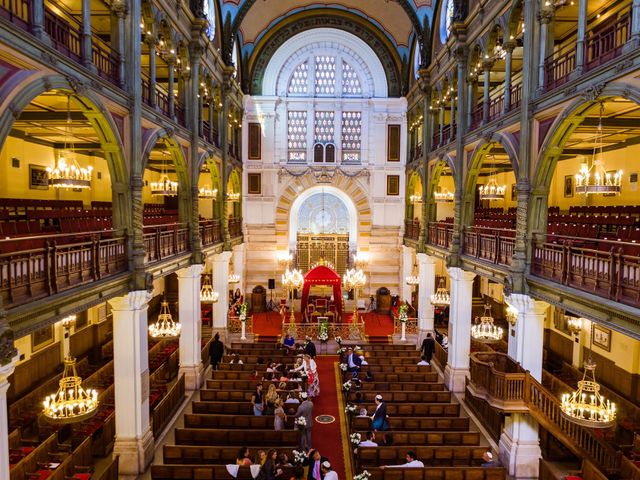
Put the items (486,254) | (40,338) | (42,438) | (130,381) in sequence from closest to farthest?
(130,381), (42,438), (486,254), (40,338)

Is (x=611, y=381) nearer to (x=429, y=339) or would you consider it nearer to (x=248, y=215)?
(x=429, y=339)

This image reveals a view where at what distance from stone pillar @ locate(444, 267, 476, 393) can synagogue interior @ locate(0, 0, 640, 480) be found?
0.09m

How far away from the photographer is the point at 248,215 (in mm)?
28094

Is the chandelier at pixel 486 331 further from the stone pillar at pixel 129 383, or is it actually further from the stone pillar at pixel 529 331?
the stone pillar at pixel 129 383

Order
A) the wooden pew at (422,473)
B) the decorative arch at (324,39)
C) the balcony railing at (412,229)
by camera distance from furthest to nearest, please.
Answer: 1. the decorative arch at (324,39)
2. the balcony railing at (412,229)
3. the wooden pew at (422,473)

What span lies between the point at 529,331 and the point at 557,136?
4.72 metres

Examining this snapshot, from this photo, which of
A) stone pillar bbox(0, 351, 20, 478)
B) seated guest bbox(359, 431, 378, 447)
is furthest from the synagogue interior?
seated guest bbox(359, 431, 378, 447)

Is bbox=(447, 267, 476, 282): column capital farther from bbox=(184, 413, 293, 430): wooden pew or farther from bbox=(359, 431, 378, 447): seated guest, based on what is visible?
bbox=(184, 413, 293, 430): wooden pew

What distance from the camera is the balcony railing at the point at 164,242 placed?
12.7m

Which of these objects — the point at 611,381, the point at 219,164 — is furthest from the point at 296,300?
the point at 611,381

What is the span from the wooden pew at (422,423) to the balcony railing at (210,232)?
29.2 ft

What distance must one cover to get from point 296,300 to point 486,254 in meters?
15.4

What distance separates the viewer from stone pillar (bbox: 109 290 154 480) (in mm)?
11539

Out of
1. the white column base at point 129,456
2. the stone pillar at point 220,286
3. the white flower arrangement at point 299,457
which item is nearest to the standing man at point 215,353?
the stone pillar at point 220,286
